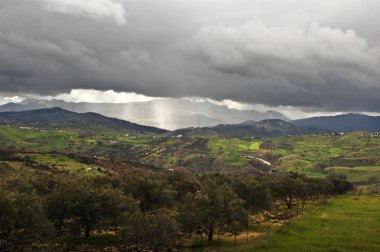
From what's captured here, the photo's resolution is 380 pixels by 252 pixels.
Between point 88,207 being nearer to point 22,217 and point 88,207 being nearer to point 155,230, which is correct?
point 22,217

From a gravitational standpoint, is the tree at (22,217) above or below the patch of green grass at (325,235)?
above

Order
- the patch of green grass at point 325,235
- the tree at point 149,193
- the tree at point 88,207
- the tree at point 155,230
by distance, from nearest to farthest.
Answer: the tree at point 155,230
the patch of green grass at point 325,235
the tree at point 88,207
the tree at point 149,193

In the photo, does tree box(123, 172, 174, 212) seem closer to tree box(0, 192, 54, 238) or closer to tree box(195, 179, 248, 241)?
tree box(195, 179, 248, 241)

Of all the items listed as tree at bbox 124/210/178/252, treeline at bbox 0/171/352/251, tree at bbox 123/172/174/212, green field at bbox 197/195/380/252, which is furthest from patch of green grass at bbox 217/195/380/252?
tree at bbox 123/172/174/212

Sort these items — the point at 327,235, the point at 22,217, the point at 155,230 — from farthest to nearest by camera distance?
the point at 327,235 < the point at 22,217 < the point at 155,230

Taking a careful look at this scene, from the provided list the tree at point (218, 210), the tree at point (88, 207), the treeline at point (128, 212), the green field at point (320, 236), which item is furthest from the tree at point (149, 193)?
the green field at point (320, 236)

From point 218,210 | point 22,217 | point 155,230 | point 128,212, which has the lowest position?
point 128,212

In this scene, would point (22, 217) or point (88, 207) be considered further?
point (88, 207)

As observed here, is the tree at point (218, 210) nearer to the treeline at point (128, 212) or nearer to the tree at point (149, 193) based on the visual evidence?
the treeline at point (128, 212)

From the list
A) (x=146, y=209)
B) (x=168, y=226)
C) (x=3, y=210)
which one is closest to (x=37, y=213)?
(x=3, y=210)

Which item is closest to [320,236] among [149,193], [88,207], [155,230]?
[155,230]

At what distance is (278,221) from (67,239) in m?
69.8

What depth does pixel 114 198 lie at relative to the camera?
324 feet

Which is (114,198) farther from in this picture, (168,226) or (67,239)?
(168,226)
